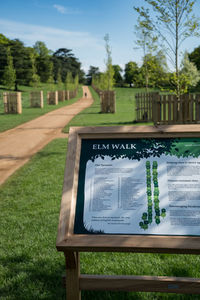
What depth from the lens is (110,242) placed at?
6.82 feet

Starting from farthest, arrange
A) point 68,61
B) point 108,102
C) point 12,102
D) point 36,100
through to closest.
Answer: point 68,61 → point 36,100 → point 108,102 → point 12,102

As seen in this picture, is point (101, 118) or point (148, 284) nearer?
point (148, 284)

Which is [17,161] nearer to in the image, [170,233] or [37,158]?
[37,158]

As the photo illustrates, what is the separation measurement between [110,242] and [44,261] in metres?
1.73

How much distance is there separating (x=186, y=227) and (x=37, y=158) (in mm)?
7055

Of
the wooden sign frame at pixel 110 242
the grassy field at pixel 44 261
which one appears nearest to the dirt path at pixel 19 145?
the grassy field at pixel 44 261

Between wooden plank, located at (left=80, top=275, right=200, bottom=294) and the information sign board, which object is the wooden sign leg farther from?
the information sign board

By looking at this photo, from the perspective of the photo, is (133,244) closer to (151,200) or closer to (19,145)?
(151,200)

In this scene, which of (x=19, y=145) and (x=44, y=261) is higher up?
(x=19, y=145)

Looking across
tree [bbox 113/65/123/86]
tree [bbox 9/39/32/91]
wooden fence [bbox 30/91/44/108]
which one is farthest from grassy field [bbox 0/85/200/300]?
tree [bbox 113/65/123/86]

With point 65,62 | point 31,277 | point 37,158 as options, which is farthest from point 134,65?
point 65,62

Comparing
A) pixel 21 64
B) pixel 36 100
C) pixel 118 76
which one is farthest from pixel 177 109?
pixel 118 76

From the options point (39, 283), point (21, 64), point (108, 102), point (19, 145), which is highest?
point (21, 64)

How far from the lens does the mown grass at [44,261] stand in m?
2.97
